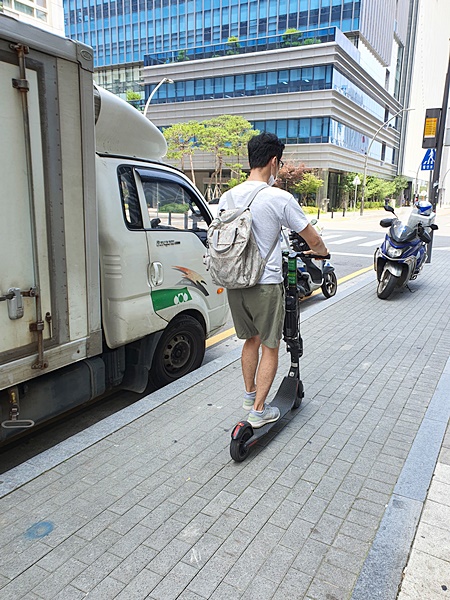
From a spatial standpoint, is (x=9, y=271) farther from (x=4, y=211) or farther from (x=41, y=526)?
(x=41, y=526)

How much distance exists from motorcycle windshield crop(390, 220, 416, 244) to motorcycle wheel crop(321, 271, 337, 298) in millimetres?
1350

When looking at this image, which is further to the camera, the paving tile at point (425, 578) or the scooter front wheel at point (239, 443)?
the scooter front wheel at point (239, 443)

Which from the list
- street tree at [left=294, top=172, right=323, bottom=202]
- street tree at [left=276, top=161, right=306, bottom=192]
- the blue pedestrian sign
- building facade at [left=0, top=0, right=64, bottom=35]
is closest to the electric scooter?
the blue pedestrian sign

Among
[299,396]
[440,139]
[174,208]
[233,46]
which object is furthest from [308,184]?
[299,396]

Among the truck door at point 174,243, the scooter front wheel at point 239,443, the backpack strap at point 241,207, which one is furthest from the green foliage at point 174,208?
the scooter front wheel at point 239,443

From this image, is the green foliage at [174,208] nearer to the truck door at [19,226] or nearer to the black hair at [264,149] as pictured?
the black hair at [264,149]

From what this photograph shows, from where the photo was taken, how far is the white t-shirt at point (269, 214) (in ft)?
10.1

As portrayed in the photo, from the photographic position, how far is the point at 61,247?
3174 millimetres

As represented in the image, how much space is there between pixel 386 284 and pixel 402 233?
912 mm

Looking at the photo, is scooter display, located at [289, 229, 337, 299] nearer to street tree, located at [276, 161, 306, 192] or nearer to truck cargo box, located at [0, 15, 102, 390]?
truck cargo box, located at [0, 15, 102, 390]

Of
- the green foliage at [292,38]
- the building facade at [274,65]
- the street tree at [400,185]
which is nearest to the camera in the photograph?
the building facade at [274,65]

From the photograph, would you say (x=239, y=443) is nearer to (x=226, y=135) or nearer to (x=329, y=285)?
(x=329, y=285)

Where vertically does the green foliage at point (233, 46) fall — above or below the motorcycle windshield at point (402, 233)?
above

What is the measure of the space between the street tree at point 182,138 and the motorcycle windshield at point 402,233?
1652 inches
